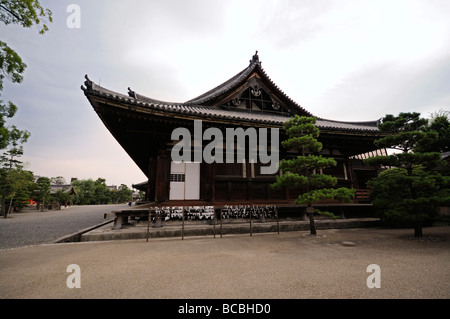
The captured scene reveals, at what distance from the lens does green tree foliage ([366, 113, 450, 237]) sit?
217 inches

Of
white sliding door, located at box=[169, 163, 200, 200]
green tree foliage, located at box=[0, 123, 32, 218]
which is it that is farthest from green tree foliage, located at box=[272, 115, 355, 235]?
green tree foliage, located at box=[0, 123, 32, 218]

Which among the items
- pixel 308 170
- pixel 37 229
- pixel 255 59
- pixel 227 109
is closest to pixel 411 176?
pixel 308 170

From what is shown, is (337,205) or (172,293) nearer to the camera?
(172,293)

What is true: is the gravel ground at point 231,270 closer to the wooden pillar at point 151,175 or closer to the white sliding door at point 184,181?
the white sliding door at point 184,181

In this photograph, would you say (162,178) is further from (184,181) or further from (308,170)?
(308,170)

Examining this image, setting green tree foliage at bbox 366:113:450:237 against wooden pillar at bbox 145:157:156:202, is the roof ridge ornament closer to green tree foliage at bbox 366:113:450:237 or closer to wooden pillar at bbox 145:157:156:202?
green tree foliage at bbox 366:113:450:237

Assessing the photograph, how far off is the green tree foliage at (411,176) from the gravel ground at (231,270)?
88 centimetres

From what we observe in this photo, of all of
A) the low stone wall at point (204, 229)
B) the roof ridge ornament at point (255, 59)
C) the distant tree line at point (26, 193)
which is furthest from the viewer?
the distant tree line at point (26, 193)

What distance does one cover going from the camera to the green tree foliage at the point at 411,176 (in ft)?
18.1

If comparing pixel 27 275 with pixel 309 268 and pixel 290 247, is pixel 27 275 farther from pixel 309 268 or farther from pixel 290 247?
pixel 290 247

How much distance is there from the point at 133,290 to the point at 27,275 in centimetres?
225

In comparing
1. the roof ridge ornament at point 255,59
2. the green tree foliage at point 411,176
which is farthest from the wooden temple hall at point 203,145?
the green tree foliage at point 411,176
